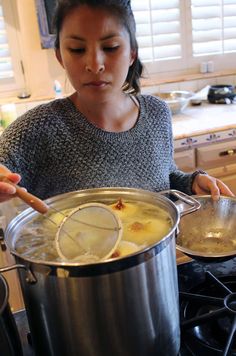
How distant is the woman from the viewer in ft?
2.80

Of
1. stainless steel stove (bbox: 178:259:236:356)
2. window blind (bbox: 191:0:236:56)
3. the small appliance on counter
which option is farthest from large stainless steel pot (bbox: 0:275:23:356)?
window blind (bbox: 191:0:236:56)

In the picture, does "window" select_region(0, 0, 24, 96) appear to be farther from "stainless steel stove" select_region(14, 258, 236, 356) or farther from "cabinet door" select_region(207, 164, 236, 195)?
"stainless steel stove" select_region(14, 258, 236, 356)

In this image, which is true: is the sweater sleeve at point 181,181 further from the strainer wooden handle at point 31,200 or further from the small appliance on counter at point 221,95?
the small appliance on counter at point 221,95

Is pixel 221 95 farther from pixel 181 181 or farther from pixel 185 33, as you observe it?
pixel 181 181

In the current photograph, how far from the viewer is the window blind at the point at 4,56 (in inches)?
94.8

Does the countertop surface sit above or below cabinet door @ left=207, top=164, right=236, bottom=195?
above

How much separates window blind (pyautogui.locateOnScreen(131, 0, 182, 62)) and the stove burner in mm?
2211

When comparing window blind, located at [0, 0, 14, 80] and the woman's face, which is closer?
the woman's face

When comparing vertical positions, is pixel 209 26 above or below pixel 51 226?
above

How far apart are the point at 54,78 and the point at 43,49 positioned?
0.64ft

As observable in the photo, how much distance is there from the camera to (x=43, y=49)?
2.44 meters

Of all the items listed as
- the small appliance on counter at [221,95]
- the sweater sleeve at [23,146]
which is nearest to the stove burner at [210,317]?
the sweater sleeve at [23,146]

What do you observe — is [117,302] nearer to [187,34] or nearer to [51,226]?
[51,226]

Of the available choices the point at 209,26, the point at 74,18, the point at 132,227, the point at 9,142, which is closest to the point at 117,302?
the point at 132,227
